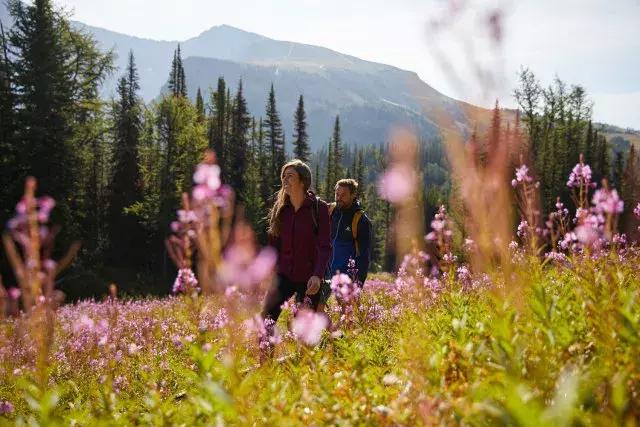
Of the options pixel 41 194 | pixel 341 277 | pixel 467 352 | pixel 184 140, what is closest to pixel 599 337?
pixel 467 352

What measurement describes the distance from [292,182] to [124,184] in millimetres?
39010

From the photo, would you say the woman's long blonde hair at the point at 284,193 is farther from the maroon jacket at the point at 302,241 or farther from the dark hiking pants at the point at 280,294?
the dark hiking pants at the point at 280,294

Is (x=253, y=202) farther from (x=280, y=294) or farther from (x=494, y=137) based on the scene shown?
(x=494, y=137)

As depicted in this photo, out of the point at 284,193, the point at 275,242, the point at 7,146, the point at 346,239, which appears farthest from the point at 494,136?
the point at 7,146

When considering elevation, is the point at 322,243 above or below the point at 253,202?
above

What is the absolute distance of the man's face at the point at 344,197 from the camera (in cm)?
774

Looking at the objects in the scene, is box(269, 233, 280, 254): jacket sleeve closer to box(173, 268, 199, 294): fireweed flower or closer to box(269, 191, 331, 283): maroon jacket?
box(269, 191, 331, 283): maroon jacket

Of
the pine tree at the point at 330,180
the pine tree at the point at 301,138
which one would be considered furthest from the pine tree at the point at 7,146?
the pine tree at the point at 330,180

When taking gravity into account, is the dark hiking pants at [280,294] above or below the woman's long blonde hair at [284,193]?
below

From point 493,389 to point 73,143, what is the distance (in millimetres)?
27550

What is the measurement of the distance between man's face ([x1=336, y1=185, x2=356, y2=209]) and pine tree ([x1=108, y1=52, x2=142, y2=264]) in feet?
118

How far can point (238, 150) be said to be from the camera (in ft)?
178

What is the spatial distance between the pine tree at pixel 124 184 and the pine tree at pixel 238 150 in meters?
10.6

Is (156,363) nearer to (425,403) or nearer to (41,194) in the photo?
(425,403)
